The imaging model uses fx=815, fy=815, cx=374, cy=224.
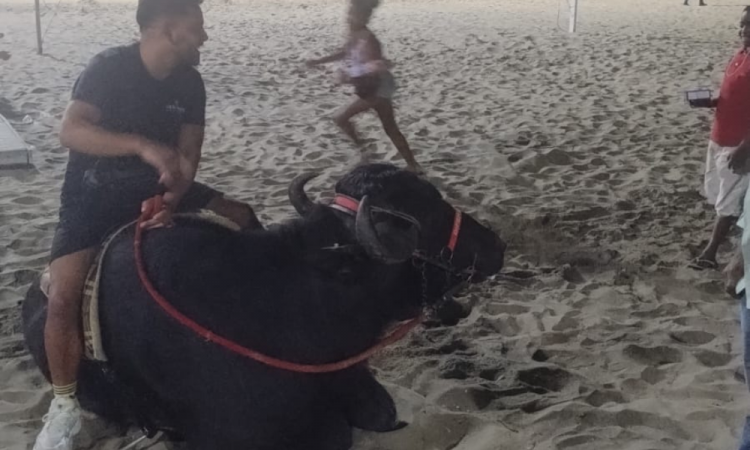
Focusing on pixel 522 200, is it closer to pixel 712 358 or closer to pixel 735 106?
pixel 735 106

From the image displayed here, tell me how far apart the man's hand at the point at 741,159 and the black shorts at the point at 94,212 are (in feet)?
7.47

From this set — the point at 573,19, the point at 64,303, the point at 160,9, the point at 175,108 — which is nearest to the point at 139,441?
the point at 64,303

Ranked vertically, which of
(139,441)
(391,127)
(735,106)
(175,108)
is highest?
(175,108)

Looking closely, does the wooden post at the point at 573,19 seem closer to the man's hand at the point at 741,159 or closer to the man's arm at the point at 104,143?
the man's hand at the point at 741,159

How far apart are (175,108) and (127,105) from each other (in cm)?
16

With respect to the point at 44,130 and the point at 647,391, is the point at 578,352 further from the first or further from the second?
the point at 44,130

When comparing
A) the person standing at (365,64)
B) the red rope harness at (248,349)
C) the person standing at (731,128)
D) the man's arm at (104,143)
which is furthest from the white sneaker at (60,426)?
the person standing at (365,64)

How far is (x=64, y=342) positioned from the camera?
233 centimetres

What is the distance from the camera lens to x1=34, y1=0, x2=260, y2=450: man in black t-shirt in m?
2.26

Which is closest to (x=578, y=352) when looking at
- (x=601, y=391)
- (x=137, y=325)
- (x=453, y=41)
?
(x=601, y=391)

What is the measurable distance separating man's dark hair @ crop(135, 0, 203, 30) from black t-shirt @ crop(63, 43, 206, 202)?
5.1 inches

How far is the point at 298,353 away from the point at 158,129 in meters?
0.87

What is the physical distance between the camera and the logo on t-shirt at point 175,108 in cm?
245

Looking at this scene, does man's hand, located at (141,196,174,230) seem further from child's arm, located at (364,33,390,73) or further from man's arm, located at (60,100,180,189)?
child's arm, located at (364,33,390,73)
